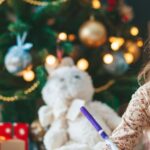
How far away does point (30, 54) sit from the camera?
206 centimetres

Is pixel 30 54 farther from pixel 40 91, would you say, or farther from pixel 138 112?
pixel 138 112

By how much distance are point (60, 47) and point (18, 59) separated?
→ 0.78 feet

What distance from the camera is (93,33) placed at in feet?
6.88

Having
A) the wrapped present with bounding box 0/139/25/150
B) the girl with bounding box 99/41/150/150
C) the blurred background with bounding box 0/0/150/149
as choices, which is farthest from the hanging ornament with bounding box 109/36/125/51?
the girl with bounding box 99/41/150/150

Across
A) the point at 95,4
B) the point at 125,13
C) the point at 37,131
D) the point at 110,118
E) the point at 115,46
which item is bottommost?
the point at 110,118

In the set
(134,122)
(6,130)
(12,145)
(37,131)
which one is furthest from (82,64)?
(134,122)

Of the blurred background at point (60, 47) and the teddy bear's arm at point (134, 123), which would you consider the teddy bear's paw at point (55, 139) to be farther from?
the teddy bear's arm at point (134, 123)

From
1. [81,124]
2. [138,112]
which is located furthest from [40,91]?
[138,112]

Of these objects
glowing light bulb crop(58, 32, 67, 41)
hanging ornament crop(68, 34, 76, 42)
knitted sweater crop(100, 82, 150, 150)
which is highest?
glowing light bulb crop(58, 32, 67, 41)

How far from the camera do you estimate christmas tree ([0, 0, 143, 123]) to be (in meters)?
2.05

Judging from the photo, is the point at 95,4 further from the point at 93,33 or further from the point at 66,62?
the point at 66,62

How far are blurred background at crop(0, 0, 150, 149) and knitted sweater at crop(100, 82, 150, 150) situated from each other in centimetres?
106

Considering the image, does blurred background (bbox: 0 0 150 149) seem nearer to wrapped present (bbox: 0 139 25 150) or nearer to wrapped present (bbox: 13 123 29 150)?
wrapped present (bbox: 13 123 29 150)

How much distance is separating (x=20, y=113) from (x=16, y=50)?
35 centimetres
